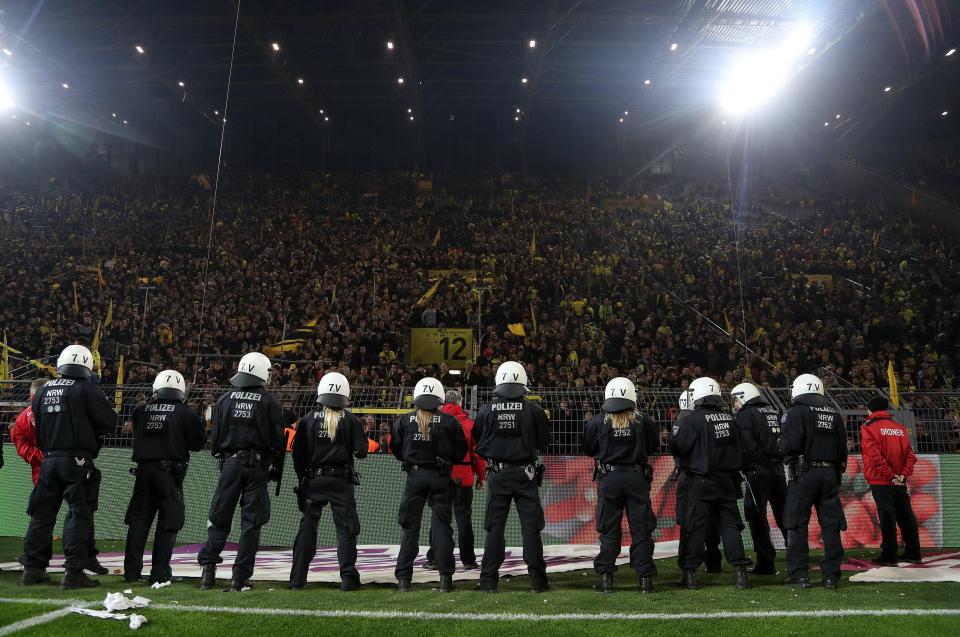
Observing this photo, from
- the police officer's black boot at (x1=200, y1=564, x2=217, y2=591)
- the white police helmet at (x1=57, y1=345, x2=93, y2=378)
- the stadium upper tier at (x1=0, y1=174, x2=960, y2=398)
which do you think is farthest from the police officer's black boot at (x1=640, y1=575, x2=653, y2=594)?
the stadium upper tier at (x1=0, y1=174, x2=960, y2=398)

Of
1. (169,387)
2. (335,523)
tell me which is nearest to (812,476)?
(335,523)

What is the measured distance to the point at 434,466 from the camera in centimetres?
749

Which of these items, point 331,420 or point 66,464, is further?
point 331,420

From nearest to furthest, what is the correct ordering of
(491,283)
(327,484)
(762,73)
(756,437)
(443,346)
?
(327,484) → (756,437) → (443,346) → (491,283) → (762,73)

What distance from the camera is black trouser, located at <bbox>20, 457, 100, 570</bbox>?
7.11 m

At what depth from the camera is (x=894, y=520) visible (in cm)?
925

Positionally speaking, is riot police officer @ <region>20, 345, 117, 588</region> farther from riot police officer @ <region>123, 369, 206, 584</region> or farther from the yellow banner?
the yellow banner

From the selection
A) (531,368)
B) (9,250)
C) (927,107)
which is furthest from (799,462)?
(927,107)

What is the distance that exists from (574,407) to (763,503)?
3483 millimetres

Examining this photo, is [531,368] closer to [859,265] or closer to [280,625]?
[280,625]

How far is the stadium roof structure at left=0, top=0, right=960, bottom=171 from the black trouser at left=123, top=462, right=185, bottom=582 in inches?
915

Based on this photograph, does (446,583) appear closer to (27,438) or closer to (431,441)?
(431,441)

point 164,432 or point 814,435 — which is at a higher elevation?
point 814,435

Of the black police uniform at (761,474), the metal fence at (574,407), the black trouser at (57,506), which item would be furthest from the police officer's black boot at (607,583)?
the black trouser at (57,506)
